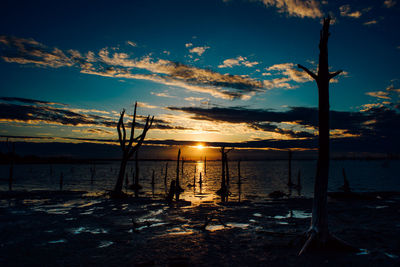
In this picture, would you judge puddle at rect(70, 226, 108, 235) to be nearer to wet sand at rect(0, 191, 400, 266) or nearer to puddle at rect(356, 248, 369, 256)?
wet sand at rect(0, 191, 400, 266)

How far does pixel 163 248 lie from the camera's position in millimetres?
8383

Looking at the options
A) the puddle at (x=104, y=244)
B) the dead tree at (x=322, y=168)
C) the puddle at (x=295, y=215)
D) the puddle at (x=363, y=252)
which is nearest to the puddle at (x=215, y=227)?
the puddle at (x=295, y=215)

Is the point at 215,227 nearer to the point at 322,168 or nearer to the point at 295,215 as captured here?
the point at 322,168

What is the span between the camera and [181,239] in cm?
950

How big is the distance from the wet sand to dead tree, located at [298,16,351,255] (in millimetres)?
394

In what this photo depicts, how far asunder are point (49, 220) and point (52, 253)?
595 cm

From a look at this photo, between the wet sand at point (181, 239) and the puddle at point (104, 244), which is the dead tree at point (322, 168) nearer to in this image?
the wet sand at point (181, 239)

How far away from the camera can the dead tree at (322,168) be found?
300 inches

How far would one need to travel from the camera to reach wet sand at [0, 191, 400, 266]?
722 centimetres

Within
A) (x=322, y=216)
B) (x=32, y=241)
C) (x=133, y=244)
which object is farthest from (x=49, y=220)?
(x=322, y=216)

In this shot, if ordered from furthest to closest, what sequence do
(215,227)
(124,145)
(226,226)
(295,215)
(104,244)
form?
(124,145) → (295,215) → (226,226) → (215,227) → (104,244)

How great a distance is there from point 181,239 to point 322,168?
5522 mm

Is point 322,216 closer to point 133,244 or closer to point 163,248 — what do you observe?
point 163,248

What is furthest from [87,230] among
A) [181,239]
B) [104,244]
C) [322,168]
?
[322,168]
